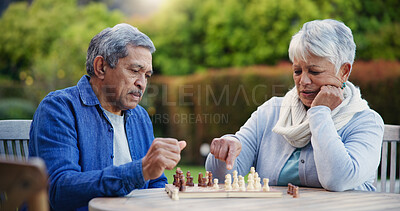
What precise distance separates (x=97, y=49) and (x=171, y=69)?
13.1m

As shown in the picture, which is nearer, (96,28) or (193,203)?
(193,203)

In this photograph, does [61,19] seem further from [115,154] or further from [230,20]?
[115,154]

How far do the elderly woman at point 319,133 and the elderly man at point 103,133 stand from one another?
1.88 ft

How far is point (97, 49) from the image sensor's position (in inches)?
110

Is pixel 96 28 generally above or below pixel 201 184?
above

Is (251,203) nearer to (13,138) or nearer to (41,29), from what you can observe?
(13,138)

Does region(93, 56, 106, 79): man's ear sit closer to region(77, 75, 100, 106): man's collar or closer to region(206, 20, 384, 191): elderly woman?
region(77, 75, 100, 106): man's collar

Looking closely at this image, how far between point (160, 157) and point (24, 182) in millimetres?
862

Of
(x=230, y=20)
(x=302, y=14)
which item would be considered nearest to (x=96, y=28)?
(x=230, y=20)

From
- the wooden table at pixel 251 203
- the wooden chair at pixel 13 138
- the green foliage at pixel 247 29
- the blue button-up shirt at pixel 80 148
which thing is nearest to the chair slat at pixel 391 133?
the wooden table at pixel 251 203

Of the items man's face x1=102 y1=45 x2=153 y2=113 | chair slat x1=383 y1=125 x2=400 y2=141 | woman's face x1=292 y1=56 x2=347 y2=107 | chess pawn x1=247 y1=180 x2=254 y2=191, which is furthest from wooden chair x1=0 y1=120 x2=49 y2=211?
chair slat x1=383 y1=125 x2=400 y2=141

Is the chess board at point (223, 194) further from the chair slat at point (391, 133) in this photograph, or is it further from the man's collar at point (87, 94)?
the chair slat at point (391, 133)

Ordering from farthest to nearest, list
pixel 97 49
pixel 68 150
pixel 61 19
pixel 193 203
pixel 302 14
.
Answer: pixel 61 19
pixel 302 14
pixel 97 49
pixel 68 150
pixel 193 203

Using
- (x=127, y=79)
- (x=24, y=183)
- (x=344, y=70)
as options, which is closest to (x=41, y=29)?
(x=127, y=79)
